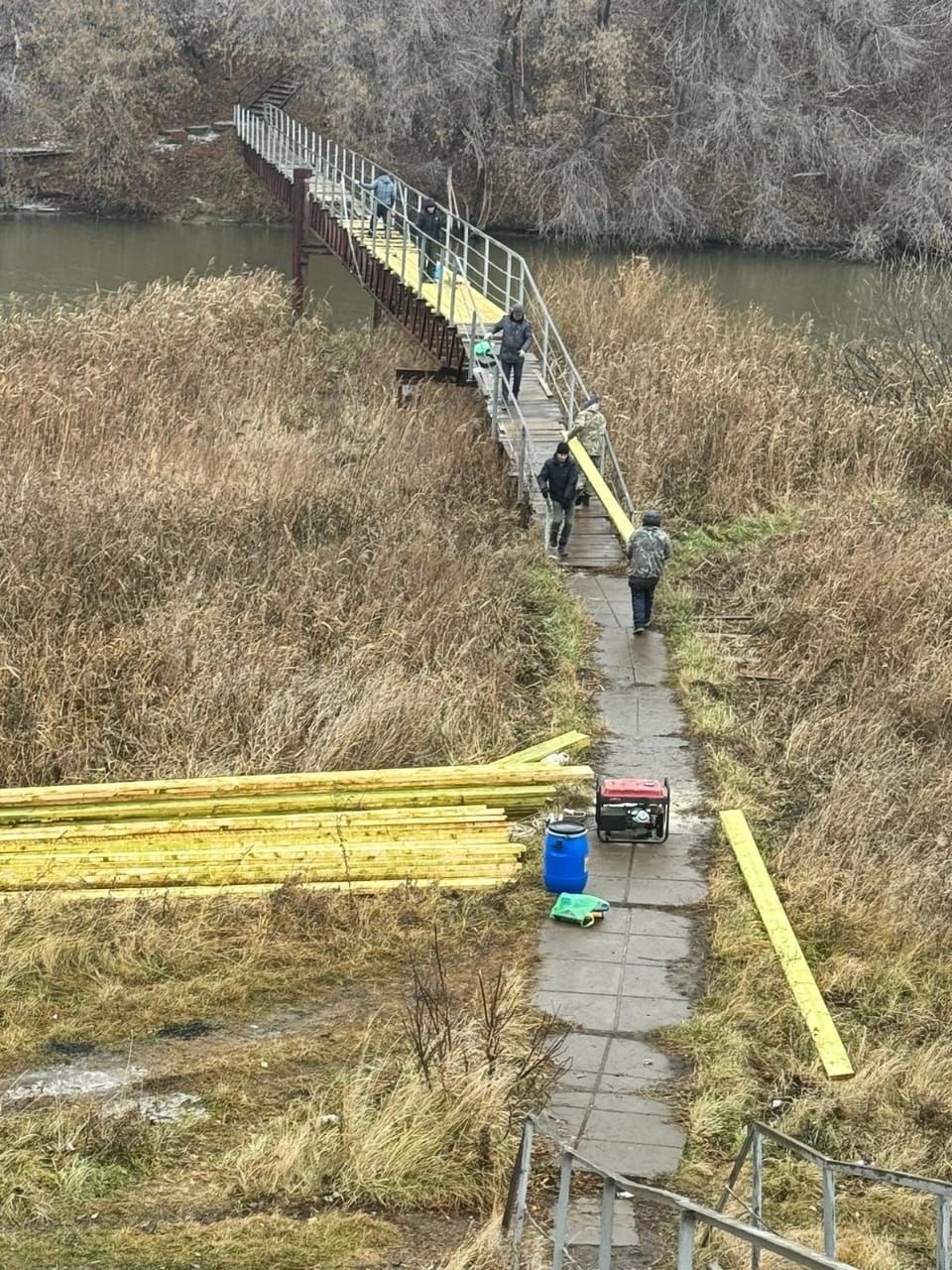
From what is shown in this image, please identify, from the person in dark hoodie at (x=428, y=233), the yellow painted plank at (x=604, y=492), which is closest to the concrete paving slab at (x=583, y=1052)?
the yellow painted plank at (x=604, y=492)

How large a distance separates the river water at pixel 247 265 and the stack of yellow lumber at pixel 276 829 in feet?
68.4

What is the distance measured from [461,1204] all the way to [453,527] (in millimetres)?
9453

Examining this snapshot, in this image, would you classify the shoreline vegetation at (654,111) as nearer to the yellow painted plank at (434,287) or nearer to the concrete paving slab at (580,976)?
the yellow painted plank at (434,287)

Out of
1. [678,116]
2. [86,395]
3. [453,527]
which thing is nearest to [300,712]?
[453,527]

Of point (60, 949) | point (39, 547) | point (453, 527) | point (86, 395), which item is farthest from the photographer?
point (86, 395)

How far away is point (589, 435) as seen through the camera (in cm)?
1742

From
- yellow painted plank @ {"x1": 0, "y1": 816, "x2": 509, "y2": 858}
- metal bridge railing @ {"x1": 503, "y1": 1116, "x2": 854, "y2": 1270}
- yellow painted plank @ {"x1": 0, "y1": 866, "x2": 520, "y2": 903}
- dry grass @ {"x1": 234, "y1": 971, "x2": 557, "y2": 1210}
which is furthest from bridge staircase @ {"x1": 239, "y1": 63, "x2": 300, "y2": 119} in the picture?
metal bridge railing @ {"x1": 503, "y1": 1116, "x2": 854, "y2": 1270}

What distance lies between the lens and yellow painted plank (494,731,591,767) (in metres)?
11.5

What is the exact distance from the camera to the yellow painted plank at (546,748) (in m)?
11.5

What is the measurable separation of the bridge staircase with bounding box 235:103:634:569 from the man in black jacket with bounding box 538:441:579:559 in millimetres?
162

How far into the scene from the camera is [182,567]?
14469 mm

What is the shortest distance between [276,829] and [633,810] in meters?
2.25

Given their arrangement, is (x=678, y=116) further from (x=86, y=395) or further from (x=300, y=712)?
(x=300, y=712)

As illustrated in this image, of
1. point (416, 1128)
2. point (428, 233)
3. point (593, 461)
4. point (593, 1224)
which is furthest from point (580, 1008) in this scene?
point (428, 233)
